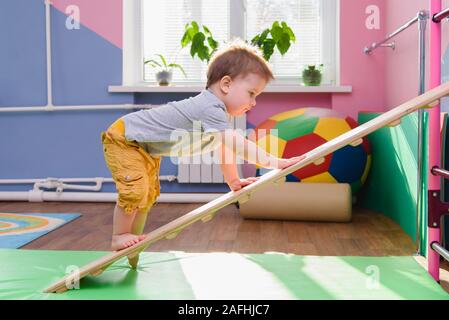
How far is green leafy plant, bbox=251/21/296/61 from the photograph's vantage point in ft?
10.7

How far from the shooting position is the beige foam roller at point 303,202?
262cm

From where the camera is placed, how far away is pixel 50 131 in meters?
3.46

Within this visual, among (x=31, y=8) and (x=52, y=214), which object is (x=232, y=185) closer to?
(x=52, y=214)

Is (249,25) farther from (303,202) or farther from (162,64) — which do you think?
(303,202)

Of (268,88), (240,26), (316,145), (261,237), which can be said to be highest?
(240,26)

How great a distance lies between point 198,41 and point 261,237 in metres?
1.37

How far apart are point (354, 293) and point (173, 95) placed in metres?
2.17

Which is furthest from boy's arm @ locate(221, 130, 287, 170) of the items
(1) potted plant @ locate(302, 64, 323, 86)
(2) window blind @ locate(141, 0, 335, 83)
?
(2) window blind @ locate(141, 0, 335, 83)

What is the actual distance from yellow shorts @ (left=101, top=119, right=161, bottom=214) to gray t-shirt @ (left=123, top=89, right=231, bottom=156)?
0.03 m

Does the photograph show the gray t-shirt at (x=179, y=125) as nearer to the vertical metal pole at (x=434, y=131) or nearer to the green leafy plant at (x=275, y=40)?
the vertical metal pole at (x=434, y=131)

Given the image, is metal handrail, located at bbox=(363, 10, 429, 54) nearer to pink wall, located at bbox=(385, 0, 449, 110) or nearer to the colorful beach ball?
pink wall, located at bbox=(385, 0, 449, 110)

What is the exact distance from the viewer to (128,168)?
5.43ft

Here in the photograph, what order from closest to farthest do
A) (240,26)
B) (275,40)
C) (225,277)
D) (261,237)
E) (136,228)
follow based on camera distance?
(225,277)
(136,228)
(261,237)
(275,40)
(240,26)

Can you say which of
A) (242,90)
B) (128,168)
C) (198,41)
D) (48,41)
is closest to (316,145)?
(198,41)
